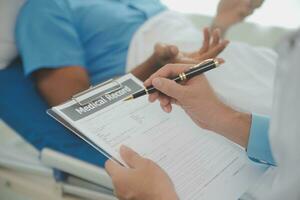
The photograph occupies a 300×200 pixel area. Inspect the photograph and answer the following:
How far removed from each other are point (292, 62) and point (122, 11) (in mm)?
981

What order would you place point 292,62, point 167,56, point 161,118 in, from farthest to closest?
point 167,56 < point 161,118 < point 292,62

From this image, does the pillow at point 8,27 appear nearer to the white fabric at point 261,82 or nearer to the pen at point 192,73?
the white fabric at point 261,82

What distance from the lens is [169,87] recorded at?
2.47 ft

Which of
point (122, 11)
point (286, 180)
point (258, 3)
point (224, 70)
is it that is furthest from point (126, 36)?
point (286, 180)

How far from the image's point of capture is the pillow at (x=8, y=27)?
1.16m

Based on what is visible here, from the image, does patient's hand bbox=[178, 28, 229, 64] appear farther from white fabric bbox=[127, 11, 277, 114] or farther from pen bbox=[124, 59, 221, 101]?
pen bbox=[124, 59, 221, 101]

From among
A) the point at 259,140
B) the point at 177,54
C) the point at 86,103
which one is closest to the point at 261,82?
the point at 177,54

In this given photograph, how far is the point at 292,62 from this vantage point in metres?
0.44

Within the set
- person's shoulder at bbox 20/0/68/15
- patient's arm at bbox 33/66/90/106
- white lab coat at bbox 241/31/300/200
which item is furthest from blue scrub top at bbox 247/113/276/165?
person's shoulder at bbox 20/0/68/15

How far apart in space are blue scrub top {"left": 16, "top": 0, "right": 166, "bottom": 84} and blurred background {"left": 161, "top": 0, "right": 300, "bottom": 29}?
20 cm

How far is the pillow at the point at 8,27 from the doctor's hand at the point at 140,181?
2.01ft

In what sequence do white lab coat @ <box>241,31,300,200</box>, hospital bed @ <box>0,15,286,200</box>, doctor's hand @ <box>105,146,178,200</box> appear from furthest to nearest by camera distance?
hospital bed @ <box>0,15,286,200</box> → doctor's hand @ <box>105,146,178,200</box> → white lab coat @ <box>241,31,300,200</box>

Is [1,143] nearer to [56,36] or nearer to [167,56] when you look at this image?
[56,36]

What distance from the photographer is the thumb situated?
0.75m
